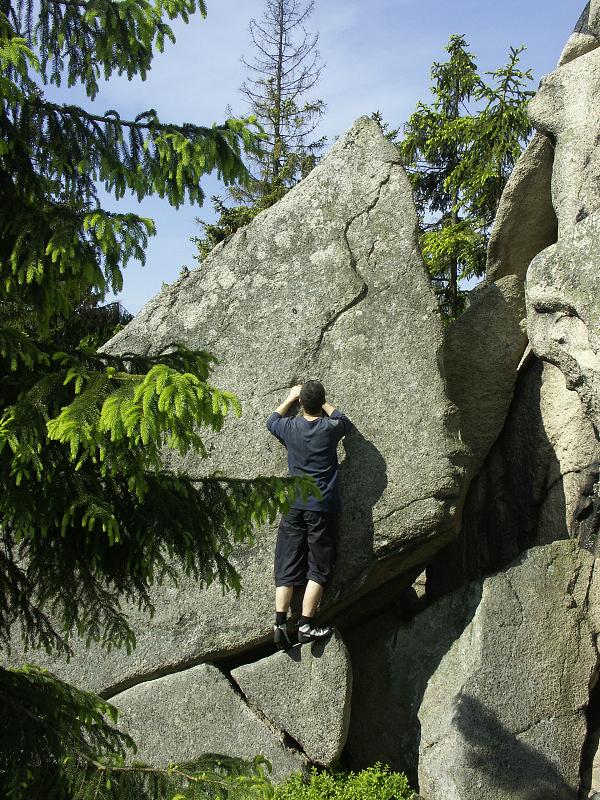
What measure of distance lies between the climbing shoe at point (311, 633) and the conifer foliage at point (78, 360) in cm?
280

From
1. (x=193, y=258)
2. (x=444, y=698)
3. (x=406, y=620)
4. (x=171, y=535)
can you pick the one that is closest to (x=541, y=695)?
(x=444, y=698)

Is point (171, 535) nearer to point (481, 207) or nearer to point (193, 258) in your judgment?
point (481, 207)

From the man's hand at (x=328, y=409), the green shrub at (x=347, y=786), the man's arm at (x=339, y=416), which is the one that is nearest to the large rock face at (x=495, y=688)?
the green shrub at (x=347, y=786)

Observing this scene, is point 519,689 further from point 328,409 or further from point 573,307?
point 573,307

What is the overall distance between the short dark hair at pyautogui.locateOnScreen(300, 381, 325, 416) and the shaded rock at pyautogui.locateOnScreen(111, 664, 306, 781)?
7.40 ft

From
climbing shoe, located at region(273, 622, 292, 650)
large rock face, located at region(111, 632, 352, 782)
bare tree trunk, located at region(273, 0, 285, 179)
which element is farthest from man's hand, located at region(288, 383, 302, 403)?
bare tree trunk, located at region(273, 0, 285, 179)

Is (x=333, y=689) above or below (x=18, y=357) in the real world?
below

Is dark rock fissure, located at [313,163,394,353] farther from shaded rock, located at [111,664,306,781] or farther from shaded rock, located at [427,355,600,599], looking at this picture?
shaded rock, located at [111,664,306,781]

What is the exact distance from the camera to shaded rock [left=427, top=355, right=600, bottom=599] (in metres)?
8.14

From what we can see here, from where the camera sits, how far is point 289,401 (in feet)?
24.9

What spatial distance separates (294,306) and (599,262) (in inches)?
99.7

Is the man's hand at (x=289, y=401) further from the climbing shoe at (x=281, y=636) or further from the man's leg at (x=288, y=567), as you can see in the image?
the climbing shoe at (x=281, y=636)

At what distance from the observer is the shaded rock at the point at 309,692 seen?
7.17m

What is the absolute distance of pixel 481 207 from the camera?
44.5 feet
